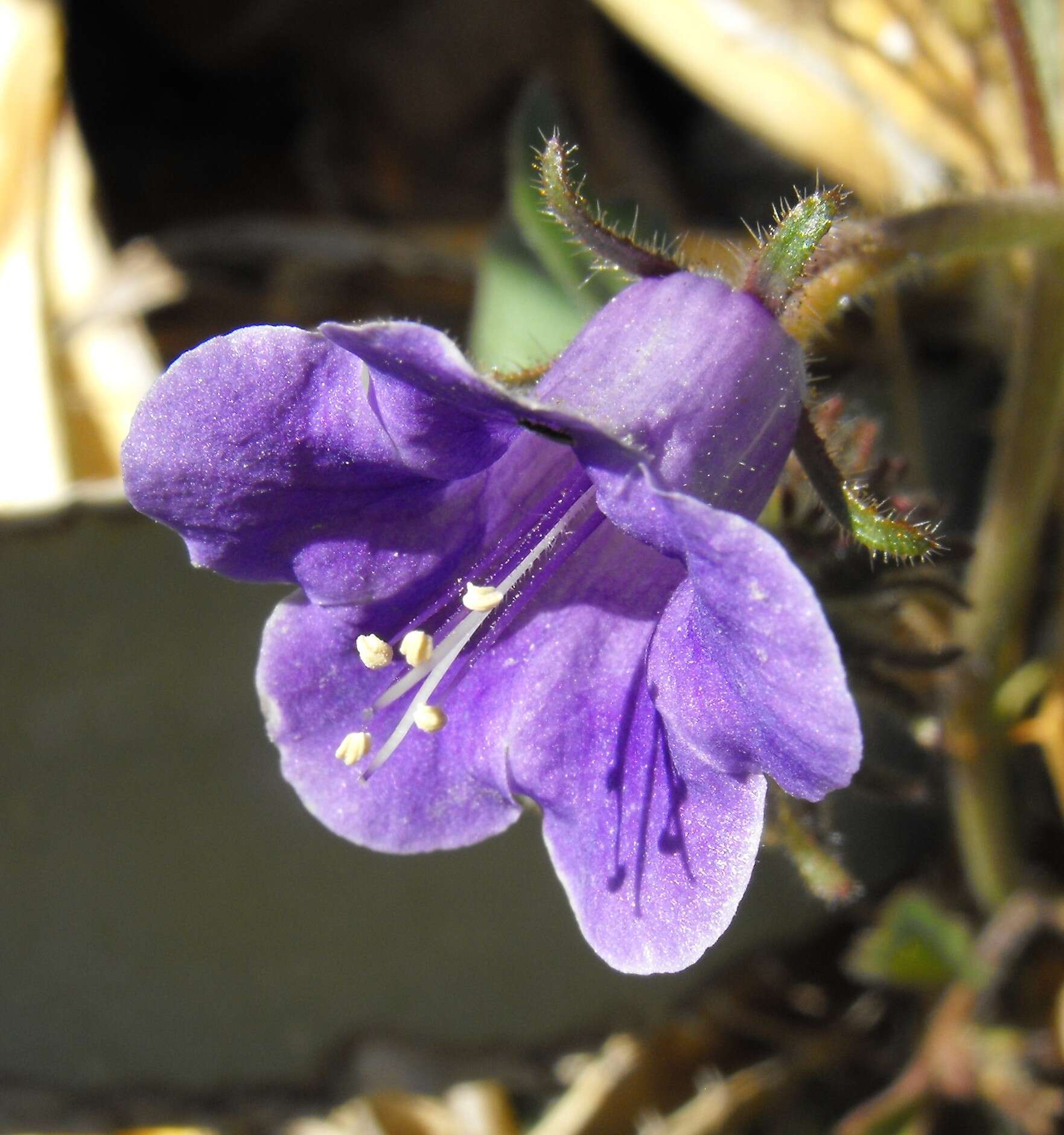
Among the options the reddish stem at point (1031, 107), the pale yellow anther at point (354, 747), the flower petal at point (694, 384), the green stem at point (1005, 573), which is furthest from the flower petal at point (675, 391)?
the reddish stem at point (1031, 107)

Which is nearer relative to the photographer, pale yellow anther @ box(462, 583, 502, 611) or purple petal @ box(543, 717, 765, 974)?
purple petal @ box(543, 717, 765, 974)

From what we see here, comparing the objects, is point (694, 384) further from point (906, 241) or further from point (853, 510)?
point (906, 241)

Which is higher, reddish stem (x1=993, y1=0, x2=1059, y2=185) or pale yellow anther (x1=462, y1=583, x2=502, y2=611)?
reddish stem (x1=993, y1=0, x2=1059, y2=185)

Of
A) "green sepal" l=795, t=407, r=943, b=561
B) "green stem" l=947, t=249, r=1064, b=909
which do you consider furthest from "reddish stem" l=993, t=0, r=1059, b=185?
"green sepal" l=795, t=407, r=943, b=561

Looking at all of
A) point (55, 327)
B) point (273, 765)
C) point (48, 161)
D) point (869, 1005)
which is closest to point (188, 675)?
point (273, 765)

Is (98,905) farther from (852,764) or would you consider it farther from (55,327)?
(852,764)

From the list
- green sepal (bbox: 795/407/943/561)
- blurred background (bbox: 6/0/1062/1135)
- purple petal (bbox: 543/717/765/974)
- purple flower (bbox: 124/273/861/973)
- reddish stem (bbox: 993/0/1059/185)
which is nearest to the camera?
purple flower (bbox: 124/273/861/973)

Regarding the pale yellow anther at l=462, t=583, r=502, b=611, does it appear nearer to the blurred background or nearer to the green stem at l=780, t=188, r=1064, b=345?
the green stem at l=780, t=188, r=1064, b=345
